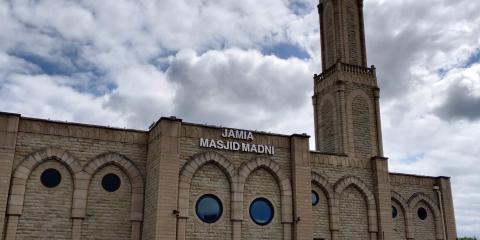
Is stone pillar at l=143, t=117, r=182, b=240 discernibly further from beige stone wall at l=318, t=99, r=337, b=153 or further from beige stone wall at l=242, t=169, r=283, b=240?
beige stone wall at l=318, t=99, r=337, b=153

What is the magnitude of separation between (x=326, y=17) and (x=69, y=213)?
92.6ft

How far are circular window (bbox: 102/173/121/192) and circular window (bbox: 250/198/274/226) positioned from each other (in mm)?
8208

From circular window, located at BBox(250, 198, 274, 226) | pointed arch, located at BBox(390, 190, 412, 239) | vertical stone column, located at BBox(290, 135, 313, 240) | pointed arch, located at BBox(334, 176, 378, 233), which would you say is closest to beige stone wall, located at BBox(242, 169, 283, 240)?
circular window, located at BBox(250, 198, 274, 226)

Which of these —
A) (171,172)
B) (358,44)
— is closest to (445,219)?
(358,44)

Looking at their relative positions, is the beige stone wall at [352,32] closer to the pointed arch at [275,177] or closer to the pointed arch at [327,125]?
the pointed arch at [327,125]

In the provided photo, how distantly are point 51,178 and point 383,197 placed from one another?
22.5 m

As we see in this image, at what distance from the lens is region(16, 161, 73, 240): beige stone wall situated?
2830cm

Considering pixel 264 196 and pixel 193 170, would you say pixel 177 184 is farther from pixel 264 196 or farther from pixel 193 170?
pixel 264 196

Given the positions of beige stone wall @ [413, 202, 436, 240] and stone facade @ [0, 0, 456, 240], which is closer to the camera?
stone facade @ [0, 0, 456, 240]

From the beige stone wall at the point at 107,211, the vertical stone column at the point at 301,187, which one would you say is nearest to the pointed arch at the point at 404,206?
the vertical stone column at the point at 301,187

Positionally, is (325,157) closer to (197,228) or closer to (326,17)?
(197,228)

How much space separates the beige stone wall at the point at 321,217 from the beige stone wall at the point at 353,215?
1.13m

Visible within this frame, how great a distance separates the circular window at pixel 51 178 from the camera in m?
29.3

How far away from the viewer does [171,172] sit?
29547 millimetres
